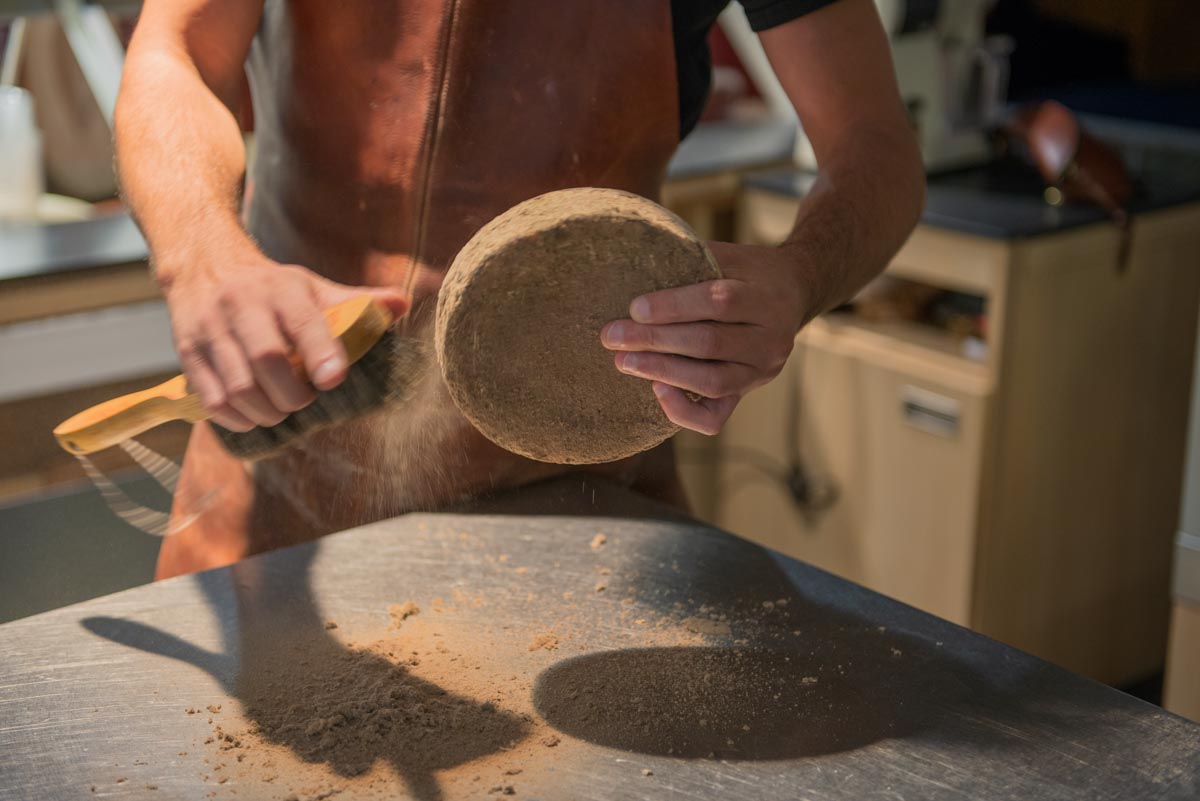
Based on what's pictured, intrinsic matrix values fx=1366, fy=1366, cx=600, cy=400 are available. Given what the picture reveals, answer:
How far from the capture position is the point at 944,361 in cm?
220

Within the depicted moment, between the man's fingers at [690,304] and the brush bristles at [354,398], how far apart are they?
185mm

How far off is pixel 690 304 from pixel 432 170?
33 centimetres

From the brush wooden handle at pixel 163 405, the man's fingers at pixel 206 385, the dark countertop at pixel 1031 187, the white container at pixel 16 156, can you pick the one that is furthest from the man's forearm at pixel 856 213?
the white container at pixel 16 156

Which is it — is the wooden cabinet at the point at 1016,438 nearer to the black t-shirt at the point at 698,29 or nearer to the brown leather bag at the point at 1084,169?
the brown leather bag at the point at 1084,169

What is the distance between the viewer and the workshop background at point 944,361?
6.98 feet

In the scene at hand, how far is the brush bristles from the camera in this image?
3.36 ft

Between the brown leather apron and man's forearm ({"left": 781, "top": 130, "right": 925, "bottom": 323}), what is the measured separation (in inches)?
6.3

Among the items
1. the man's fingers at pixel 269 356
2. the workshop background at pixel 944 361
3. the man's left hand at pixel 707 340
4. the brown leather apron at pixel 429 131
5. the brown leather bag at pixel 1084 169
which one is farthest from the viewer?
the brown leather bag at pixel 1084 169

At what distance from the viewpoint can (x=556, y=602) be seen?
3.94 ft

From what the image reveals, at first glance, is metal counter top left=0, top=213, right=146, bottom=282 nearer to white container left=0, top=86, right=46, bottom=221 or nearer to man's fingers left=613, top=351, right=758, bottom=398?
white container left=0, top=86, right=46, bottom=221

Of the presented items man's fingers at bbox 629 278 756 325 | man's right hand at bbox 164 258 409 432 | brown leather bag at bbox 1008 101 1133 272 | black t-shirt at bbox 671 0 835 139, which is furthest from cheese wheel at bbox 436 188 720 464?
brown leather bag at bbox 1008 101 1133 272

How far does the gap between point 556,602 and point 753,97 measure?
7.51 ft

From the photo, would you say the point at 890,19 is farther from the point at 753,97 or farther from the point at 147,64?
the point at 147,64

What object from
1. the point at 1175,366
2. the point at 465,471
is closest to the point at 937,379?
the point at 1175,366
